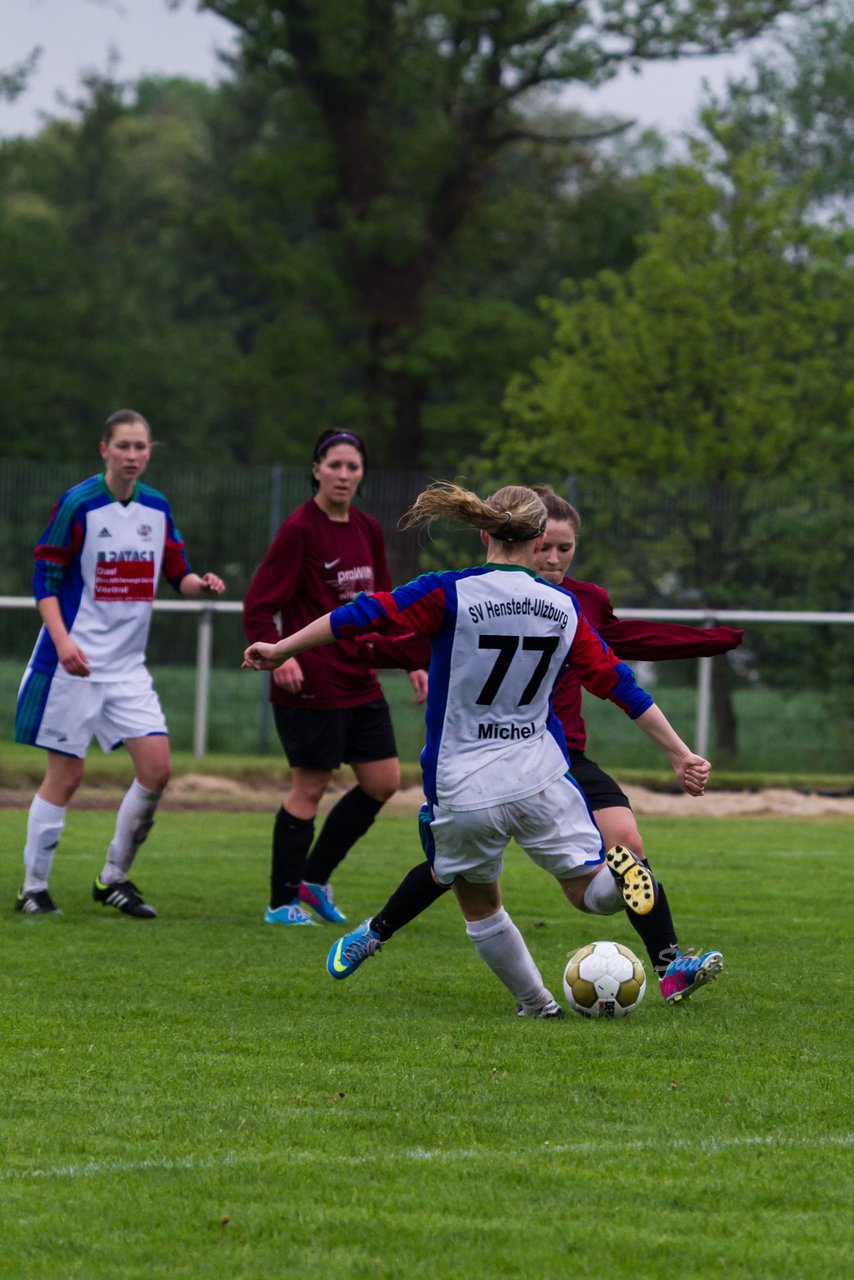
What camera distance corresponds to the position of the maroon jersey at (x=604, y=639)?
5527 millimetres

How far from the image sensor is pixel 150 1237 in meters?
3.50

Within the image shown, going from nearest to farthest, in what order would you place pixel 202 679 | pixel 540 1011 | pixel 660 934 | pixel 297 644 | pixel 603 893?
pixel 297 644, pixel 603 893, pixel 540 1011, pixel 660 934, pixel 202 679

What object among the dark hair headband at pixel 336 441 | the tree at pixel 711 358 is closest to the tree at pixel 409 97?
the tree at pixel 711 358

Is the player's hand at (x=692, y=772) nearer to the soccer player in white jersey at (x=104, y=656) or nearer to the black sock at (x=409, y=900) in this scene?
the black sock at (x=409, y=900)

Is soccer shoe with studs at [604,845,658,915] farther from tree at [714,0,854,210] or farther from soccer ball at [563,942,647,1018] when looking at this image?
tree at [714,0,854,210]

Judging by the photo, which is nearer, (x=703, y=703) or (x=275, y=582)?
(x=275, y=582)

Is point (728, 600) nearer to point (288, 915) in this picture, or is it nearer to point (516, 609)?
point (288, 915)

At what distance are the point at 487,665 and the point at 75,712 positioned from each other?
3.28 meters

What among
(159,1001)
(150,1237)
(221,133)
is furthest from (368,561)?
(221,133)

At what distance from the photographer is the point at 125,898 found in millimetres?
8344

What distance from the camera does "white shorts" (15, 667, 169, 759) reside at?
8.21 m

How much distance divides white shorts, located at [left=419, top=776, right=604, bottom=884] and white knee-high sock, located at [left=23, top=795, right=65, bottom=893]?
10.2 ft

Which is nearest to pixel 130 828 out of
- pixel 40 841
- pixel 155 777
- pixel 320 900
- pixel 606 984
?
pixel 155 777

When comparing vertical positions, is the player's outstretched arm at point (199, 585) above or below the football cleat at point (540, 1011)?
above
